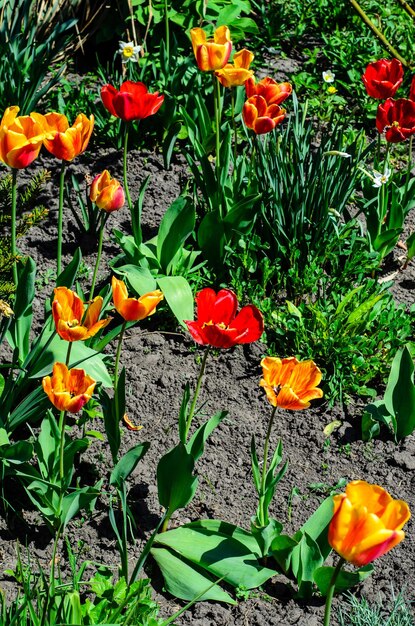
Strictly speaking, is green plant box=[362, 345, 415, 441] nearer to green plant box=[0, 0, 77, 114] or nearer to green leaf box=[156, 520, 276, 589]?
green leaf box=[156, 520, 276, 589]

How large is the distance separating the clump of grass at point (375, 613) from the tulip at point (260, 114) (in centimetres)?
149

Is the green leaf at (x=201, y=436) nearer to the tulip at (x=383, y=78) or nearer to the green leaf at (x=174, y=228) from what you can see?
the green leaf at (x=174, y=228)

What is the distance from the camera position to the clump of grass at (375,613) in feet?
7.47

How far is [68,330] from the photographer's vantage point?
2078 millimetres

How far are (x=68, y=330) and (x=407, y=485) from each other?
1275mm

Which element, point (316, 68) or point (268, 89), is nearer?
point (268, 89)

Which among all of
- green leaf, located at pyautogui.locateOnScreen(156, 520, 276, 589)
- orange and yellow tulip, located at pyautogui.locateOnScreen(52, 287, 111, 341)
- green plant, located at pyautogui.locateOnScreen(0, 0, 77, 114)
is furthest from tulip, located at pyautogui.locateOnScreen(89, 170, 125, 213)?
green plant, located at pyautogui.locateOnScreen(0, 0, 77, 114)

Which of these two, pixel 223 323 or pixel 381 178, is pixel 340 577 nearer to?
pixel 223 323

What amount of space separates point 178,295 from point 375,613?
126 centimetres

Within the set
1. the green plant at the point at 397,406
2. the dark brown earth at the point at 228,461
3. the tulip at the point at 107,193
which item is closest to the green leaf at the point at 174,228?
the dark brown earth at the point at 228,461

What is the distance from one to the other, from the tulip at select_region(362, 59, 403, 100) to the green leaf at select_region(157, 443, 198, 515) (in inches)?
60.8

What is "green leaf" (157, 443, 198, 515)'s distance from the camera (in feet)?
7.54

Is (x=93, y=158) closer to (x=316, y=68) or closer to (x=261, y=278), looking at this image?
(x=261, y=278)

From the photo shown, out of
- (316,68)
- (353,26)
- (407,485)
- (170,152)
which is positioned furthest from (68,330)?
(353,26)
